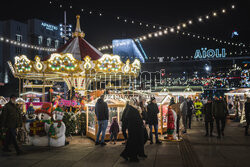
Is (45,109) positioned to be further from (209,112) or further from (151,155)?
(209,112)

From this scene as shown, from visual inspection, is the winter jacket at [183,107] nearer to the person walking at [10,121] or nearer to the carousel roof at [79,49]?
the carousel roof at [79,49]

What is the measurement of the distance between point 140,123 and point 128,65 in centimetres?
702

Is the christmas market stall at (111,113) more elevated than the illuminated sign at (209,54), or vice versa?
the illuminated sign at (209,54)

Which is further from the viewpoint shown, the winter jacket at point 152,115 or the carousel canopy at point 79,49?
the carousel canopy at point 79,49

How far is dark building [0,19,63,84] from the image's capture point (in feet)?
127

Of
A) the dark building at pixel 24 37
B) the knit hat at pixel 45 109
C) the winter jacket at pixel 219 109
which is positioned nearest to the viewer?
the knit hat at pixel 45 109

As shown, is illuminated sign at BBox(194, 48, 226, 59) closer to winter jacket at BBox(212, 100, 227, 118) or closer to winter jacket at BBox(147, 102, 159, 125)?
winter jacket at BBox(212, 100, 227, 118)

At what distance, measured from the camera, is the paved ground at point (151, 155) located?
5680 mm

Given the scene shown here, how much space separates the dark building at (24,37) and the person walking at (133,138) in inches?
1399

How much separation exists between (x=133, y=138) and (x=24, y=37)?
4157 cm

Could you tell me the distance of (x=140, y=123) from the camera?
20.3 ft

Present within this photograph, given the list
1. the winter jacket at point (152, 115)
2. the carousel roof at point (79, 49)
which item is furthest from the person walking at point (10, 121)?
the carousel roof at point (79, 49)

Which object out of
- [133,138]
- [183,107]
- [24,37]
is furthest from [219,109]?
[24,37]

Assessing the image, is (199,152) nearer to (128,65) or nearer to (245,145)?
(245,145)
